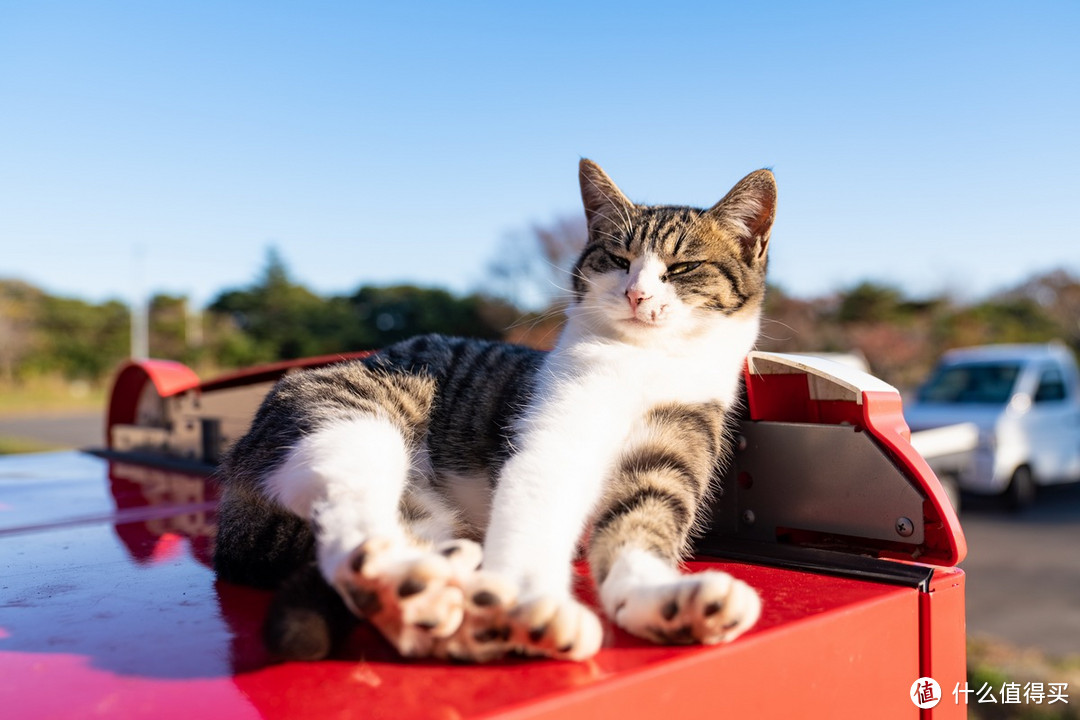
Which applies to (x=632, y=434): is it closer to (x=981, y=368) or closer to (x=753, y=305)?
(x=753, y=305)

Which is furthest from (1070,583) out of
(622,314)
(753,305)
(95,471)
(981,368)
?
(95,471)

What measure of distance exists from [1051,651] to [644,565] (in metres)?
4.49

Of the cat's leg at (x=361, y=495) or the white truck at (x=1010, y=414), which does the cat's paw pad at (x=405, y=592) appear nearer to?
the cat's leg at (x=361, y=495)

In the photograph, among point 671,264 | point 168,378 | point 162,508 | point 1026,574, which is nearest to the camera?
point 671,264

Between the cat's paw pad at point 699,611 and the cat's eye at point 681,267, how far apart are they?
36.8 inches

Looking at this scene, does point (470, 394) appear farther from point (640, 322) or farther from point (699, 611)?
point (699, 611)

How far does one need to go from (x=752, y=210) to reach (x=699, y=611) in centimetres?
122

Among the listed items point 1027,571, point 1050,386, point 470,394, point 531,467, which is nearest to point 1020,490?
point 1050,386

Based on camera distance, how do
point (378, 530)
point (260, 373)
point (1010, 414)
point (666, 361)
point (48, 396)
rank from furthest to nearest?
point (48, 396)
point (1010, 414)
point (260, 373)
point (666, 361)
point (378, 530)

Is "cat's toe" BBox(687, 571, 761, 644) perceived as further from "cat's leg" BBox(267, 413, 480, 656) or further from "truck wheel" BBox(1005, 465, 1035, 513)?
"truck wheel" BBox(1005, 465, 1035, 513)

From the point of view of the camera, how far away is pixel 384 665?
95cm

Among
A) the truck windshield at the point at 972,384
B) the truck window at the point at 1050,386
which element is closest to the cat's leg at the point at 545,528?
the truck windshield at the point at 972,384

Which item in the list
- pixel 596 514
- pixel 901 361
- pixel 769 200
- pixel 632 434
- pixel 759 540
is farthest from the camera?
pixel 901 361

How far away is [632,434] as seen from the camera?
156 centimetres
